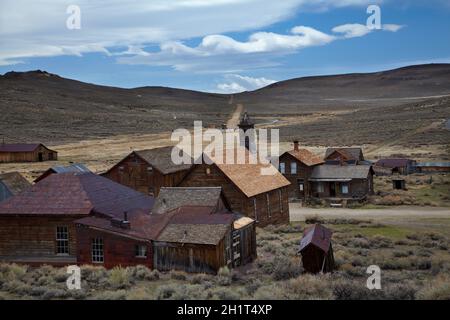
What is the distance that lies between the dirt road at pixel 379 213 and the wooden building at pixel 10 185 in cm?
1652

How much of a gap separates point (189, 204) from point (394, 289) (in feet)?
32.7

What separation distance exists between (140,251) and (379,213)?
21.3 meters

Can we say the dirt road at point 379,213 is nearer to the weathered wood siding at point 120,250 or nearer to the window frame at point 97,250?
the weathered wood siding at point 120,250

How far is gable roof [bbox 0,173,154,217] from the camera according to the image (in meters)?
23.1

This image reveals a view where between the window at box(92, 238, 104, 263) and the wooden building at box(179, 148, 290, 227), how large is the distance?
873 centimetres

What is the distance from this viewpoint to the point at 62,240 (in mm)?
22875

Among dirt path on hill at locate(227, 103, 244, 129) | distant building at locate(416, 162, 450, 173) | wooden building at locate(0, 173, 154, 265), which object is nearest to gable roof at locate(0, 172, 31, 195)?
wooden building at locate(0, 173, 154, 265)

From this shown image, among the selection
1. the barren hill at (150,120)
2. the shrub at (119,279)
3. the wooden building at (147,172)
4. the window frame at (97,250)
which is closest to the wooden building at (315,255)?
the shrub at (119,279)

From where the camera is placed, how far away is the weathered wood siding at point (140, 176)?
37.8 m

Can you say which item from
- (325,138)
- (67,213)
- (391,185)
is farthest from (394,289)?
(325,138)

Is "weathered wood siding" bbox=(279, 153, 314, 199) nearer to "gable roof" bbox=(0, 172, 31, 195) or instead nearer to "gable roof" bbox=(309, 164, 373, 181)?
"gable roof" bbox=(309, 164, 373, 181)

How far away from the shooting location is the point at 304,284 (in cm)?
1681

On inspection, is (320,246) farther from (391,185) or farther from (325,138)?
(325,138)

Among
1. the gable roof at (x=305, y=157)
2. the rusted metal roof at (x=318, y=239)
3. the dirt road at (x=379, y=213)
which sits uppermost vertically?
the gable roof at (x=305, y=157)
